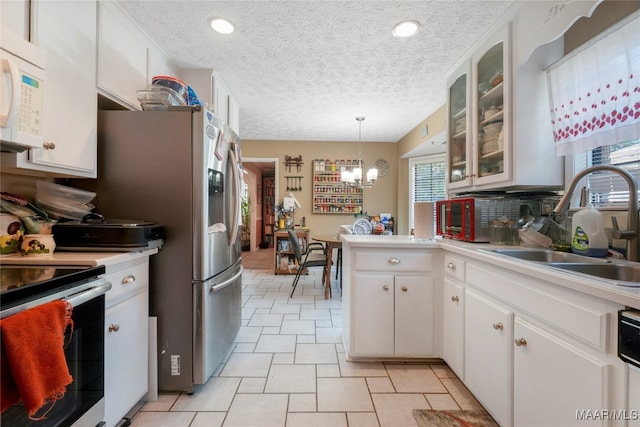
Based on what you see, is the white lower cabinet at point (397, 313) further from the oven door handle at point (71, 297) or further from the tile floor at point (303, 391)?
the oven door handle at point (71, 297)

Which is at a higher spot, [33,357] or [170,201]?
[170,201]

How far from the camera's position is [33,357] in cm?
75

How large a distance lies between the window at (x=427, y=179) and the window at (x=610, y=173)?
106 inches

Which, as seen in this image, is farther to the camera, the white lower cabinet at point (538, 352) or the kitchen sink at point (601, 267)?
the kitchen sink at point (601, 267)

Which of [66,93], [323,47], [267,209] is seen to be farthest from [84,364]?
[267,209]

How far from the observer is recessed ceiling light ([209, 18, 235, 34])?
1.81m

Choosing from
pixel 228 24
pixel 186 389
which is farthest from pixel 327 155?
pixel 186 389

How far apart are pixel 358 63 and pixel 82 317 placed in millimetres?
2502

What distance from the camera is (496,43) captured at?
1.77 metres

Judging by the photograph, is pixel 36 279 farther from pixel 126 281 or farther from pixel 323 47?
pixel 323 47

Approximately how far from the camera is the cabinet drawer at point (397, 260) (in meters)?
1.86

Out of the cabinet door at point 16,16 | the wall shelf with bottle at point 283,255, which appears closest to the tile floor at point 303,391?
the cabinet door at point 16,16

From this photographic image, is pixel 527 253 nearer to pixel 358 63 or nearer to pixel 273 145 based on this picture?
pixel 358 63

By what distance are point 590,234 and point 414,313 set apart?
1050 mm
